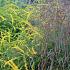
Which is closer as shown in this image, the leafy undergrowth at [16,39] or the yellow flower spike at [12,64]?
the yellow flower spike at [12,64]

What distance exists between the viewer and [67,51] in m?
3.16

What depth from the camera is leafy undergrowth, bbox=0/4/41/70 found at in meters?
3.28

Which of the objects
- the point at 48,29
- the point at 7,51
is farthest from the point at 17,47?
the point at 48,29

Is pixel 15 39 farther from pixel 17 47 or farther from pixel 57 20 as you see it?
pixel 57 20

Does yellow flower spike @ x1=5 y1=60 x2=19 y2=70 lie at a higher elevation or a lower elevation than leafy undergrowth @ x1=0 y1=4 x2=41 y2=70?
lower

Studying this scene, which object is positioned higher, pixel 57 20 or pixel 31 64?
pixel 57 20

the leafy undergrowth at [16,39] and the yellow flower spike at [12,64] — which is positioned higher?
the leafy undergrowth at [16,39]

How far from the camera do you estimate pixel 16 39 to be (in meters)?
3.83

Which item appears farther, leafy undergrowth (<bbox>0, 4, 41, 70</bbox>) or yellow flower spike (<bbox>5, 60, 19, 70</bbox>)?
leafy undergrowth (<bbox>0, 4, 41, 70</bbox>)

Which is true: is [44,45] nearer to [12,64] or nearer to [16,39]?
[12,64]

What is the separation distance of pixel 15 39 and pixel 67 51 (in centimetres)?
95

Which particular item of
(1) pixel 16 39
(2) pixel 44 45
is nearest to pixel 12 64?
(2) pixel 44 45

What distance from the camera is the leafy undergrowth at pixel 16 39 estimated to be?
3.28 meters

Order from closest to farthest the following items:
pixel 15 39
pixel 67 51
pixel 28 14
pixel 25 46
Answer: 1. pixel 67 51
2. pixel 25 46
3. pixel 15 39
4. pixel 28 14
